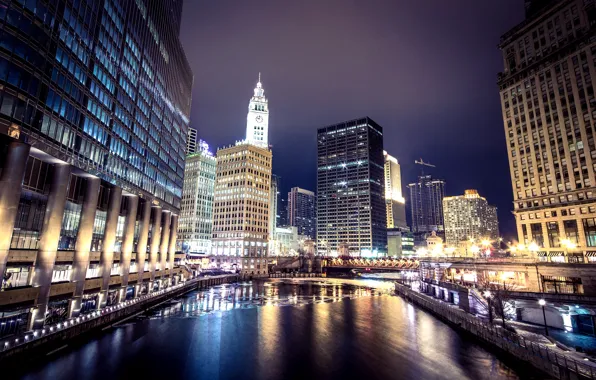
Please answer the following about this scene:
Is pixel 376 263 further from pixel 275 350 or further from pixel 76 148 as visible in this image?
pixel 76 148

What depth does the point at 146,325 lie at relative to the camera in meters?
53.7

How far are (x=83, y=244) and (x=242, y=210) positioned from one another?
119284mm

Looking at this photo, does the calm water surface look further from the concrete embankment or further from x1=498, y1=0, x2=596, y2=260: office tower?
x1=498, y1=0, x2=596, y2=260: office tower

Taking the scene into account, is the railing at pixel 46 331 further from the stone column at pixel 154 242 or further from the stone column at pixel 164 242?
the stone column at pixel 164 242

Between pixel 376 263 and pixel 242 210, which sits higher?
pixel 242 210

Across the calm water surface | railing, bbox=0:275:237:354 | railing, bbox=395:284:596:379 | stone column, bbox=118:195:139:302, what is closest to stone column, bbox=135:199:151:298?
stone column, bbox=118:195:139:302

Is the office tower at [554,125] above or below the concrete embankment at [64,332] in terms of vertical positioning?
above

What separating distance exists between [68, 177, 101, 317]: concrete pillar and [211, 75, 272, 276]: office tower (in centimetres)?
11176

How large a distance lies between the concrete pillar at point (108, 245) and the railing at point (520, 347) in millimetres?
64473

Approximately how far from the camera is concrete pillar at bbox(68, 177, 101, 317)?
163 ft

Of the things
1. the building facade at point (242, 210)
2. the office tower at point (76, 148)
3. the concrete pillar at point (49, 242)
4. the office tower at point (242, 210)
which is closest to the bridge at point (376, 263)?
the office tower at point (242, 210)

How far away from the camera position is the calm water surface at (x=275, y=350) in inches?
1318

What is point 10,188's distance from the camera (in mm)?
35656

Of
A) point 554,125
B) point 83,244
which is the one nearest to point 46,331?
point 83,244
